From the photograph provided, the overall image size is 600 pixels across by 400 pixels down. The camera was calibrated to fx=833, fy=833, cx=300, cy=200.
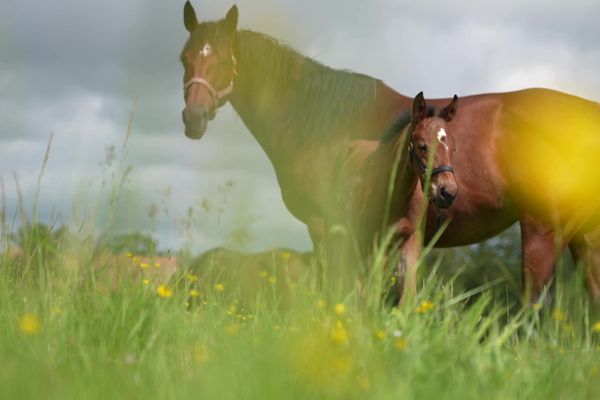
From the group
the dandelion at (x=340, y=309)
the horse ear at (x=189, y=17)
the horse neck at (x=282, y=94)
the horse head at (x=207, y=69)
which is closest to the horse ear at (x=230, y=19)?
the horse head at (x=207, y=69)

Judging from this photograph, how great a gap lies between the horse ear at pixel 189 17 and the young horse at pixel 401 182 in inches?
99.2

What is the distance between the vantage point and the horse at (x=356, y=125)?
745cm

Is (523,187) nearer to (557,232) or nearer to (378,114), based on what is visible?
(557,232)

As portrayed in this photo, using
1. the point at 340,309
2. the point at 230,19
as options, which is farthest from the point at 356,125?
the point at 340,309

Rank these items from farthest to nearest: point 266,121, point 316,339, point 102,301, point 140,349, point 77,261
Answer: point 266,121 → point 77,261 → point 102,301 → point 140,349 → point 316,339

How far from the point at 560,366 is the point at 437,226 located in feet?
12.1

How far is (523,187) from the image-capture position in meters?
7.46

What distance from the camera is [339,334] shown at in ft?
10.5

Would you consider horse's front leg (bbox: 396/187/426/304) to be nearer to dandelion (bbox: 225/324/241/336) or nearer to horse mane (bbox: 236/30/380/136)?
horse mane (bbox: 236/30/380/136)

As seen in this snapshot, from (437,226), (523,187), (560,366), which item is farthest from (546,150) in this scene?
(560,366)

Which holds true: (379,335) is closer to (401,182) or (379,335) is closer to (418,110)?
(401,182)

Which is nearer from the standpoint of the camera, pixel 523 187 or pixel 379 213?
pixel 379 213

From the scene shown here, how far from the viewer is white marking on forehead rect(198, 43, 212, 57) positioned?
775cm

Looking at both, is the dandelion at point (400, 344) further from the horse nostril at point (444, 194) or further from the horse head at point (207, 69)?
the horse head at point (207, 69)
